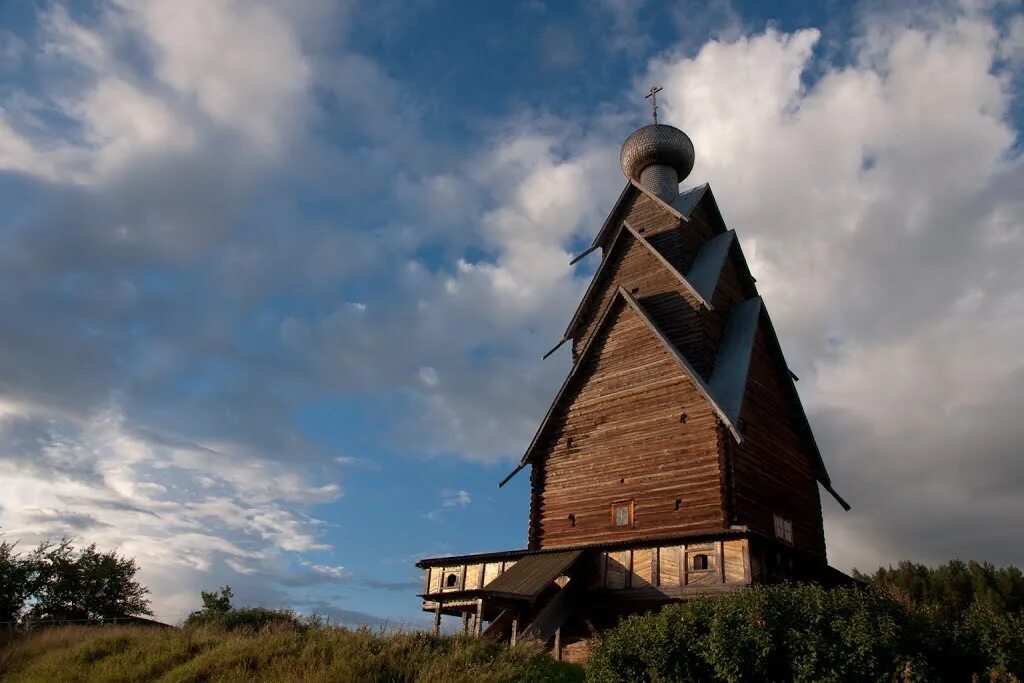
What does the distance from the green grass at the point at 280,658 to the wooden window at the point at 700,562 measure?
398 cm

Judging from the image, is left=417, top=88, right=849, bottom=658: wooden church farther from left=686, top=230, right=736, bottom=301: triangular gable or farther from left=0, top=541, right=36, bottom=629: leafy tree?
left=0, top=541, right=36, bottom=629: leafy tree

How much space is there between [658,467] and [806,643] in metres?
10.4

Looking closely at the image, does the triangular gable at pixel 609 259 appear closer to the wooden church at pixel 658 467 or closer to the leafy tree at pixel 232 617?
the wooden church at pixel 658 467

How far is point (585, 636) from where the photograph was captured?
2047 cm

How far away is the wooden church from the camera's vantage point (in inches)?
752

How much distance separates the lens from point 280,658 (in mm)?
14836

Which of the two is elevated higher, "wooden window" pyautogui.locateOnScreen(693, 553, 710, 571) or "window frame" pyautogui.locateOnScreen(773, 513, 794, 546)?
"window frame" pyautogui.locateOnScreen(773, 513, 794, 546)

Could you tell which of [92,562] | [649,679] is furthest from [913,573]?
[92,562]

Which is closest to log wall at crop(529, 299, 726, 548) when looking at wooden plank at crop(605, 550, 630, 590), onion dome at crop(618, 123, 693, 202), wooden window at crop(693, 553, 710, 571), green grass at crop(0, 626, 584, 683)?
wooden plank at crop(605, 550, 630, 590)

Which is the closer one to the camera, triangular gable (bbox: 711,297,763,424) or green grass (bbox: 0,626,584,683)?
green grass (bbox: 0,626,584,683)

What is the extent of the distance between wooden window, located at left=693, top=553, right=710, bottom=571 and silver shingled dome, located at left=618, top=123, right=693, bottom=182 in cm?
2026

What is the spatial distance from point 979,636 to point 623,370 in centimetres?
1312

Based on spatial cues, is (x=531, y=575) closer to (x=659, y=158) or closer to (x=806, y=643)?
(x=806, y=643)

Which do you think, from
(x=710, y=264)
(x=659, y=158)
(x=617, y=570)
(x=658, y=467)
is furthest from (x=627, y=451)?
(x=659, y=158)
